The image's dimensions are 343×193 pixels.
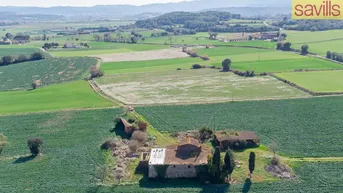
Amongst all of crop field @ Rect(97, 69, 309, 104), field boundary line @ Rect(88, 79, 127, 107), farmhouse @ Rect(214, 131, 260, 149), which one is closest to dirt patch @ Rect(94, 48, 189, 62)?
crop field @ Rect(97, 69, 309, 104)

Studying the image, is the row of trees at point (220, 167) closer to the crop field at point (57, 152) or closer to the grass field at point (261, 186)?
the grass field at point (261, 186)

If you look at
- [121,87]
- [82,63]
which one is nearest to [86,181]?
[121,87]

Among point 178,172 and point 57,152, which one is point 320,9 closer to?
point 178,172

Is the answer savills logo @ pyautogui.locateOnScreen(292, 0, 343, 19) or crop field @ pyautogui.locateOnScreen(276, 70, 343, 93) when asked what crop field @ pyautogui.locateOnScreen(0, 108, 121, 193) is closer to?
savills logo @ pyautogui.locateOnScreen(292, 0, 343, 19)

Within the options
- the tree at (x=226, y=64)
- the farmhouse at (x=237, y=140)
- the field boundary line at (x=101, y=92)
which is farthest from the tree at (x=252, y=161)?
the tree at (x=226, y=64)

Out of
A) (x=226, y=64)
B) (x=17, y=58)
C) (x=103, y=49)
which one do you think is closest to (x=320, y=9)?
(x=226, y=64)

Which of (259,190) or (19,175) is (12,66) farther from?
(259,190)
